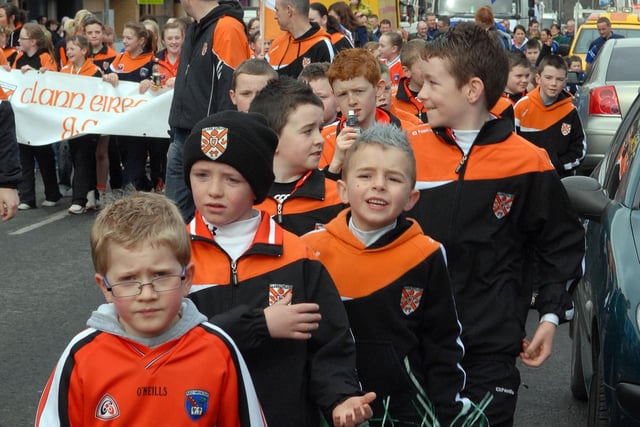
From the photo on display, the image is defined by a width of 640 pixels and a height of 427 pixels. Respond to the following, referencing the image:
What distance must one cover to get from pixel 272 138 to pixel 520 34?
2488cm

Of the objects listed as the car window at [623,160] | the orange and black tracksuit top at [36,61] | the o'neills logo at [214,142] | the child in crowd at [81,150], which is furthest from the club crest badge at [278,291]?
the orange and black tracksuit top at [36,61]

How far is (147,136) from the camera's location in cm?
1395

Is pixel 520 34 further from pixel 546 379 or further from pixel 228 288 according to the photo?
pixel 228 288

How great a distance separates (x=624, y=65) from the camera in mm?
14625

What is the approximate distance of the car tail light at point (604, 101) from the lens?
542 inches

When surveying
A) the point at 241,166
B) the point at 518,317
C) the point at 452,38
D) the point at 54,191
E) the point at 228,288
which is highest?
the point at 452,38

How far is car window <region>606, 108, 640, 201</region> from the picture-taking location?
5.60 m

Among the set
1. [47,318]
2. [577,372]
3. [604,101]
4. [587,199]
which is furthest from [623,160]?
[604,101]

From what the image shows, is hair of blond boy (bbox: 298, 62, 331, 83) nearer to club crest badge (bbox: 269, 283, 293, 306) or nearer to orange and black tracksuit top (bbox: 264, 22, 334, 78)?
orange and black tracksuit top (bbox: 264, 22, 334, 78)

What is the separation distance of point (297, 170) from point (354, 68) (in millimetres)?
1520

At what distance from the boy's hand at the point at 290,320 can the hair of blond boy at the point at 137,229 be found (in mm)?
392

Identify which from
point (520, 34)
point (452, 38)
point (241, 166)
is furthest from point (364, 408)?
point (520, 34)

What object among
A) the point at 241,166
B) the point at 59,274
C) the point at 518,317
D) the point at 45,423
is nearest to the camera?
the point at 45,423

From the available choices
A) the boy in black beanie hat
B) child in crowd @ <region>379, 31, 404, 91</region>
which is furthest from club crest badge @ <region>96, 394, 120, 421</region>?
child in crowd @ <region>379, 31, 404, 91</region>
